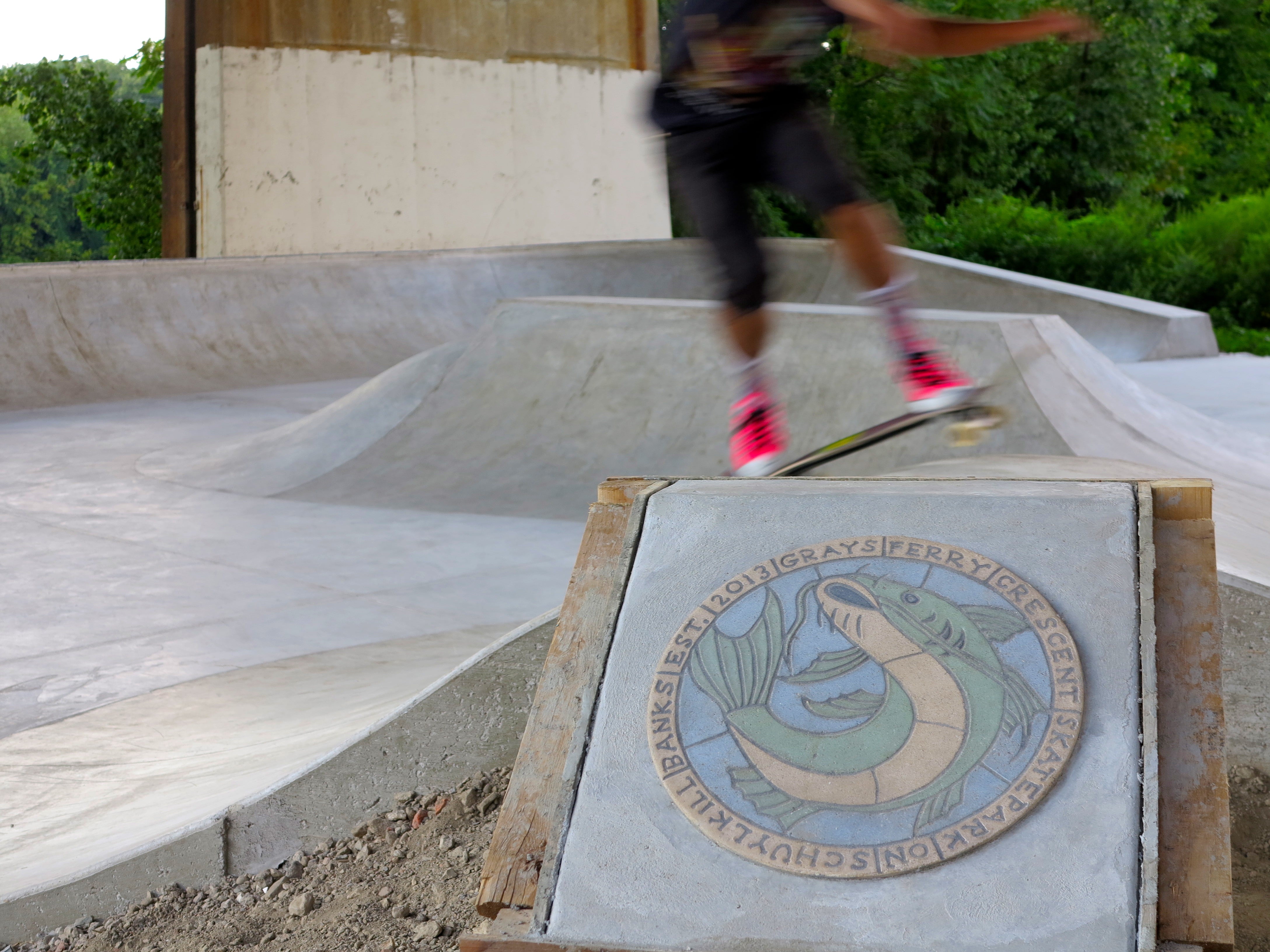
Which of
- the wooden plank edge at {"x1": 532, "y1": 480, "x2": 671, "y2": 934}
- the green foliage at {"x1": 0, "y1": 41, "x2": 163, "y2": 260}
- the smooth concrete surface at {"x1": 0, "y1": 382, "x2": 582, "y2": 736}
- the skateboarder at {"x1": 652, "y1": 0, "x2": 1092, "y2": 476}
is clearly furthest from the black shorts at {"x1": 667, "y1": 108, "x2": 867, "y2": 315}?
the green foliage at {"x1": 0, "y1": 41, "x2": 163, "y2": 260}

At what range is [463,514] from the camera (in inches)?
249

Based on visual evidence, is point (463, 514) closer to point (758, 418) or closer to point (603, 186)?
point (758, 418)

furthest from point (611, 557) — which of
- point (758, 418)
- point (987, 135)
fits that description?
point (987, 135)

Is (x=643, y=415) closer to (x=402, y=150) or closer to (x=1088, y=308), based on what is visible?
(x=1088, y=308)

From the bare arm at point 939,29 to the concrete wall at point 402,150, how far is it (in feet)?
39.6

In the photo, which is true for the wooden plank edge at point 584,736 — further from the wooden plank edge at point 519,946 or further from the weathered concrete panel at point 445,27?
the weathered concrete panel at point 445,27

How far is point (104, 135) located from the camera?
2152 cm

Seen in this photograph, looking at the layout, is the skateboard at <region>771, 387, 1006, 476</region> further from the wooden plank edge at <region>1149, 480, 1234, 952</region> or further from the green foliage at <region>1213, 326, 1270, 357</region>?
the green foliage at <region>1213, 326, 1270, 357</region>

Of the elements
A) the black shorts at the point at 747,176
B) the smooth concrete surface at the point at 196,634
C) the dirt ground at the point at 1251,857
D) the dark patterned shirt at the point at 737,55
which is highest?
the dark patterned shirt at the point at 737,55

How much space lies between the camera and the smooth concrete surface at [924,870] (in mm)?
1702

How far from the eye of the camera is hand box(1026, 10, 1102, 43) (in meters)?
2.69

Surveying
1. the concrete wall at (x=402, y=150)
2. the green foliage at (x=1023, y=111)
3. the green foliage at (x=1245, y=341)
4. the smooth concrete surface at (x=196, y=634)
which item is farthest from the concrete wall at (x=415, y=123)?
the smooth concrete surface at (x=196, y=634)

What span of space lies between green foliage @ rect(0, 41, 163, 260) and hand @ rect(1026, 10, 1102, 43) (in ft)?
67.2

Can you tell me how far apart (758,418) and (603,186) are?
1445cm
